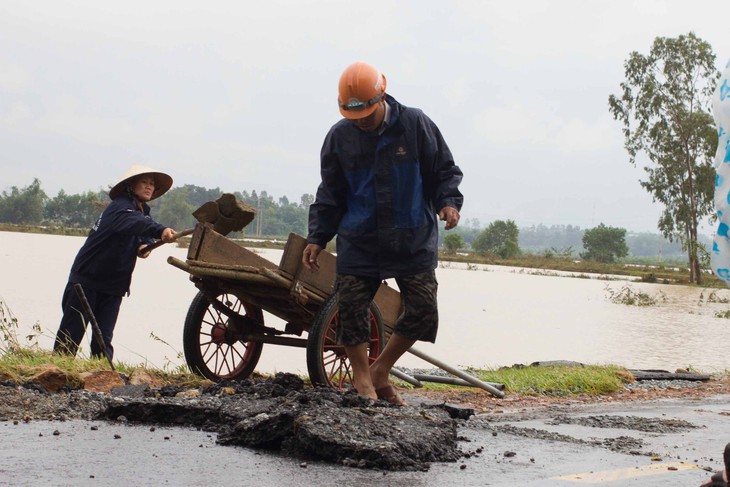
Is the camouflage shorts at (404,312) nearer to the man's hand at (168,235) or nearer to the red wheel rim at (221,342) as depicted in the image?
the red wheel rim at (221,342)

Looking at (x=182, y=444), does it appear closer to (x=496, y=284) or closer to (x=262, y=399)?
(x=262, y=399)

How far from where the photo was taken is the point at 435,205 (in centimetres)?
603

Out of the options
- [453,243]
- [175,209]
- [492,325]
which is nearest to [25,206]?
[175,209]

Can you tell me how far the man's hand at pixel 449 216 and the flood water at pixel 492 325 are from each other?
1.87m

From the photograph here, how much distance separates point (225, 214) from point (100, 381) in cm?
144

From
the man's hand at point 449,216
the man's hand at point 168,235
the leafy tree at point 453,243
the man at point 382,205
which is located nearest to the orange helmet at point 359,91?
the man at point 382,205

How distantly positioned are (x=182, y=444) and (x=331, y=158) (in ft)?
7.00

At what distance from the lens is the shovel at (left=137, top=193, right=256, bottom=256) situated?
668 cm

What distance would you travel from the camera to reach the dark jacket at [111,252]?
7.45m

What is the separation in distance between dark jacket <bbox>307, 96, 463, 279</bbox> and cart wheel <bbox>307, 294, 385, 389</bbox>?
509 mm

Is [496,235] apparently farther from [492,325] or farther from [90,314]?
[90,314]

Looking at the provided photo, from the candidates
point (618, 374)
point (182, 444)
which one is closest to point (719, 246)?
point (182, 444)

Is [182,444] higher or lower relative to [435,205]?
lower

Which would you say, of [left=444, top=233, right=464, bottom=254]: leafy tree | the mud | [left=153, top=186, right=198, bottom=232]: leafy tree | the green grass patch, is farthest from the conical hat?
[left=153, top=186, right=198, bottom=232]: leafy tree
